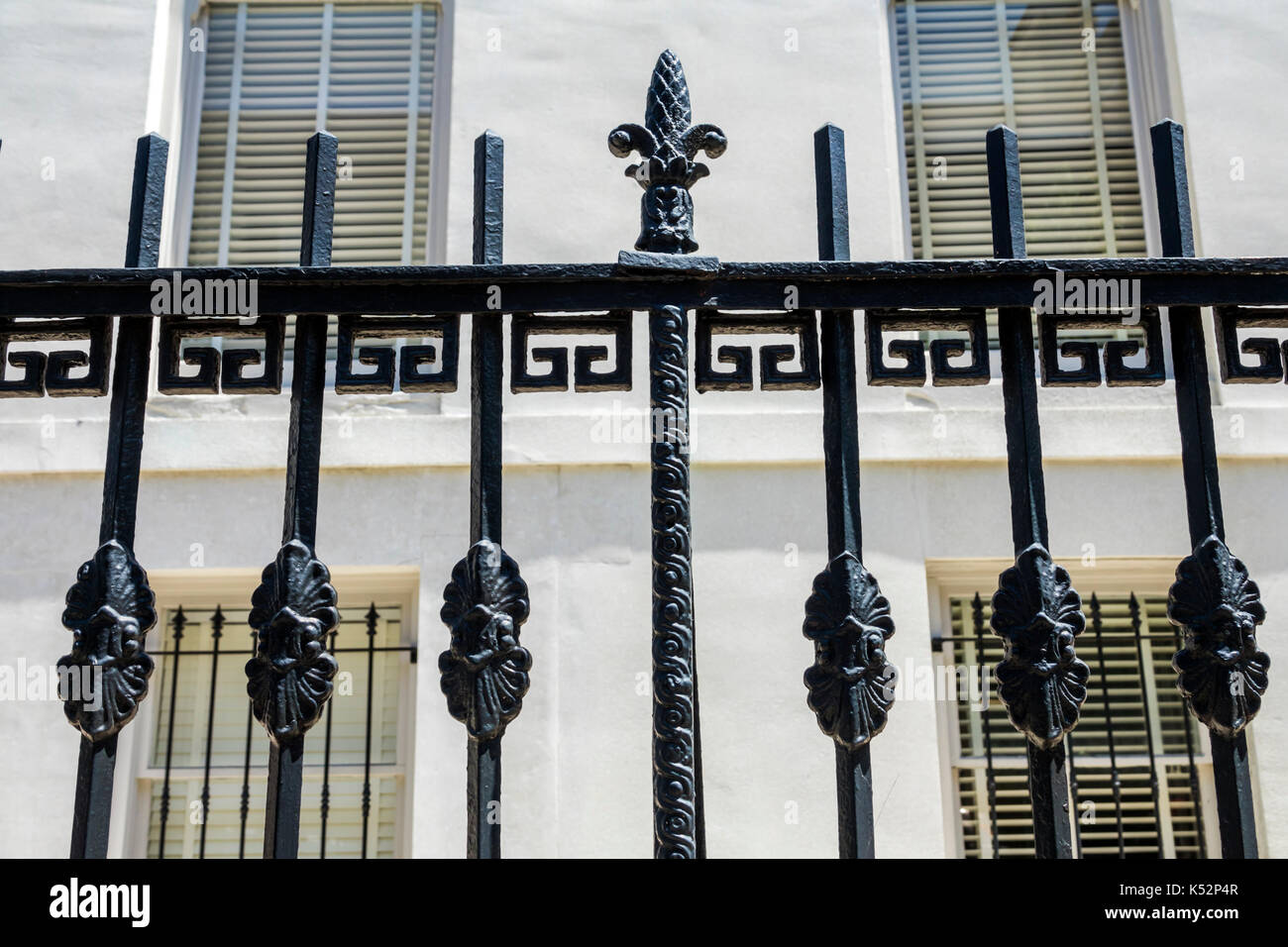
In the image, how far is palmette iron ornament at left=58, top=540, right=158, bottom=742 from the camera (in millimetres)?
1849

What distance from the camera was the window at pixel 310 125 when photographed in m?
6.56

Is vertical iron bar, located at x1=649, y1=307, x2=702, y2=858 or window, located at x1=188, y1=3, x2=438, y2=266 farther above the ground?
window, located at x1=188, y1=3, x2=438, y2=266

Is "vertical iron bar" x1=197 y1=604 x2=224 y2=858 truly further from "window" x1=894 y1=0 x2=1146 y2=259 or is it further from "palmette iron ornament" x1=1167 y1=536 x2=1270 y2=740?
"palmette iron ornament" x1=1167 y1=536 x2=1270 y2=740

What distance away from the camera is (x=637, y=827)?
18.1 ft

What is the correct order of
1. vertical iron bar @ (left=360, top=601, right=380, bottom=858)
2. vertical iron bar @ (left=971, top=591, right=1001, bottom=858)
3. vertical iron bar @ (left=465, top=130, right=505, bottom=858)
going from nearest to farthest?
vertical iron bar @ (left=465, top=130, right=505, bottom=858) < vertical iron bar @ (left=971, top=591, right=1001, bottom=858) < vertical iron bar @ (left=360, top=601, right=380, bottom=858)

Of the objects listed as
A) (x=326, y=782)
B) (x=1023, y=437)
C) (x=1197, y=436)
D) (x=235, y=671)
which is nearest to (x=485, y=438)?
(x=1023, y=437)

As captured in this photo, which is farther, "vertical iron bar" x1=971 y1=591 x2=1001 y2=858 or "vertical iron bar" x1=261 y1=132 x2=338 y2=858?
"vertical iron bar" x1=971 y1=591 x2=1001 y2=858

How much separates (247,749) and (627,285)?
4.47 m

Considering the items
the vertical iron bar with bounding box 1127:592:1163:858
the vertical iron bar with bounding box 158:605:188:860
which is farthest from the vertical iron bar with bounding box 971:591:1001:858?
the vertical iron bar with bounding box 158:605:188:860

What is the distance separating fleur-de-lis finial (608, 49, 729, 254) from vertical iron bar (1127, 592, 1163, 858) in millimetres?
4509

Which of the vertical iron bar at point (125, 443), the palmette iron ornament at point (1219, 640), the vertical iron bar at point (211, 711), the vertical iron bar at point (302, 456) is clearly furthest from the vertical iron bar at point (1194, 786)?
the vertical iron bar at point (125, 443)
